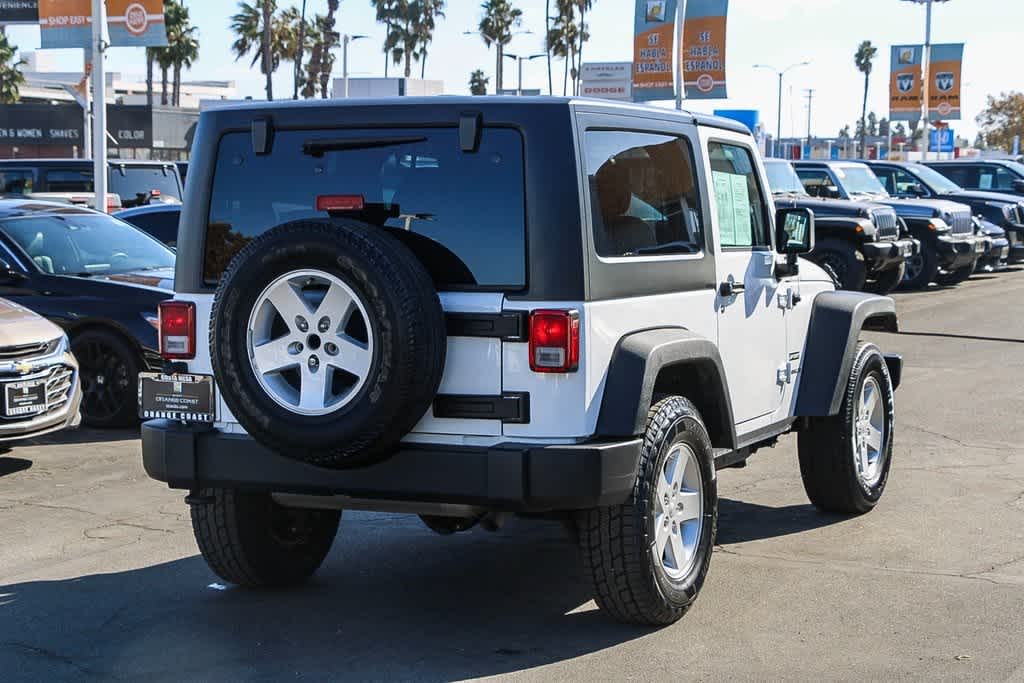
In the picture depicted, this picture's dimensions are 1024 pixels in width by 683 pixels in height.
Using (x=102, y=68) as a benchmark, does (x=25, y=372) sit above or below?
below

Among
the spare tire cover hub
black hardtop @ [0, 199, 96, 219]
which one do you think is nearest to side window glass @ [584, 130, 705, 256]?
the spare tire cover hub

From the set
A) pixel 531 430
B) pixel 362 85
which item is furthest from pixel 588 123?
pixel 362 85

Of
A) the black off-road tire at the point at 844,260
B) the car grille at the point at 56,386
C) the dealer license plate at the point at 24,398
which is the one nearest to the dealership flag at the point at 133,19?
the black off-road tire at the point at 844,260

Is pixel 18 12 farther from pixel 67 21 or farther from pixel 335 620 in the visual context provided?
pixel 335 620

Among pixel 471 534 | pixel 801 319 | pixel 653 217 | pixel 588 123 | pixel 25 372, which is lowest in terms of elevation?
pixel 471 534

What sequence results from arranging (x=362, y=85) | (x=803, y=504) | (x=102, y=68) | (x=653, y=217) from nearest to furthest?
(x=653, y=217) < (x=803, y=504) < (x=102, y=68) < (x=362, y=85)

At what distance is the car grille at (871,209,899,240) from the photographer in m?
20.1

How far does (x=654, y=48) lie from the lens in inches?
1448

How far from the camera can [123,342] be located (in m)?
10.6

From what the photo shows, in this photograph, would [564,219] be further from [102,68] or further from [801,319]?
[102,68]

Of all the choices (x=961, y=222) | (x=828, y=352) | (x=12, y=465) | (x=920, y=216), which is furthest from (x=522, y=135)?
(x=961, y=222)

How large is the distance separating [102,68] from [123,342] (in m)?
10.7

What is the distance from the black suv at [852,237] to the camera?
19.8 meters

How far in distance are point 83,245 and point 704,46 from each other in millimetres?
27225
